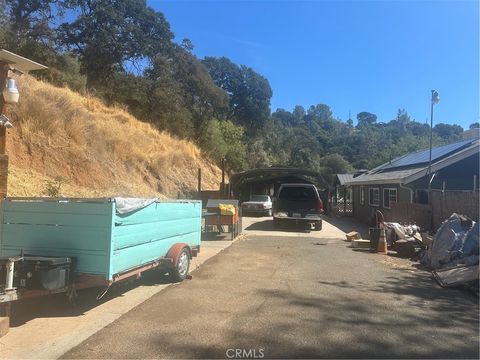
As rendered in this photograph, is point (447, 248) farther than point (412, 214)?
No

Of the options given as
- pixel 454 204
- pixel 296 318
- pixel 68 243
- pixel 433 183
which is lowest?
pixel 296 318

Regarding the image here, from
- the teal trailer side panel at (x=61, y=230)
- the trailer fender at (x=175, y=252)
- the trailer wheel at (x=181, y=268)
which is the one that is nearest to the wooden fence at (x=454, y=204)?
the trailer wheel at (x=181, y=268)

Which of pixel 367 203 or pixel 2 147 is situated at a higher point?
pixel 2 147

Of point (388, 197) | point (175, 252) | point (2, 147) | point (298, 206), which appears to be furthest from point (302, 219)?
point (2, 147)

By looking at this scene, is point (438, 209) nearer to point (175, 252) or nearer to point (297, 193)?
point (297, 193)

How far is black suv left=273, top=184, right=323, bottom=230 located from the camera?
20.4m

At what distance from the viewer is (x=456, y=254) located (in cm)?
1056

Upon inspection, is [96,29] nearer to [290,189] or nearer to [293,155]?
[290,189]

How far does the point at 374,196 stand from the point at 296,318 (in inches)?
812

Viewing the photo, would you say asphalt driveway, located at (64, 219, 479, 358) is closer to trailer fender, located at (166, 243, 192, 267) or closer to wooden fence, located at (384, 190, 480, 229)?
trailer fender, located at (166, 243, 192, 267)

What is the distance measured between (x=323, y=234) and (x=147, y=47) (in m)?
30.1

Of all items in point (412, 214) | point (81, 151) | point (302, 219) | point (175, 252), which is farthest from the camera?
point (81, 151)

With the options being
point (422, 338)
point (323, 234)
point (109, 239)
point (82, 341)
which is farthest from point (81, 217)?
point (323, 234)

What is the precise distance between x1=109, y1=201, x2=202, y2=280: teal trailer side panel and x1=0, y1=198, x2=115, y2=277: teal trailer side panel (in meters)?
0.18
